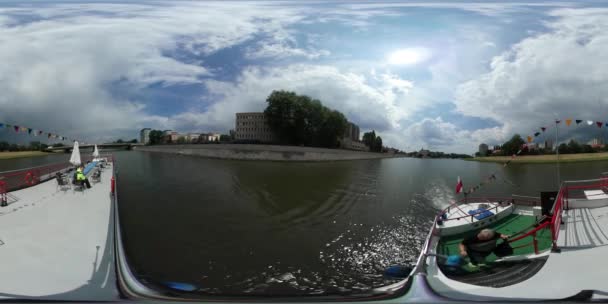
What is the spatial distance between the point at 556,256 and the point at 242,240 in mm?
2844

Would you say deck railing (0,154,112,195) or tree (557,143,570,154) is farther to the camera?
tree (557,143,570,154)

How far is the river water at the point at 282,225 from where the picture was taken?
2.00 meters

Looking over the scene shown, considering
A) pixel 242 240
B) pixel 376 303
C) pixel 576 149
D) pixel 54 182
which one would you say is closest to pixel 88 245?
pixel 242 240

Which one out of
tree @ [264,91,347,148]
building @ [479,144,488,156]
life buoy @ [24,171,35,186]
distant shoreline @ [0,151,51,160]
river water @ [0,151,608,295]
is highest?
tree @ [264,91,347,148]

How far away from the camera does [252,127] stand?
3264 mm

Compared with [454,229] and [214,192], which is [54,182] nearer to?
[214,192]

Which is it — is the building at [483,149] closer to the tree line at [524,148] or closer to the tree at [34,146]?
the tree line at [524,148]

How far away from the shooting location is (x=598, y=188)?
2688 millimetres

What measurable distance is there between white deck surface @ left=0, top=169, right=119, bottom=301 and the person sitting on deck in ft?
7.22

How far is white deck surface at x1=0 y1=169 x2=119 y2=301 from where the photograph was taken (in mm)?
1160

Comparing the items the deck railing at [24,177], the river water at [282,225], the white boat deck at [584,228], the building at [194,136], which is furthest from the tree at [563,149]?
the deck railing at [24,177]

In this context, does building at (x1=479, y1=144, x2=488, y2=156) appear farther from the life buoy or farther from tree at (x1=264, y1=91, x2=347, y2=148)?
the life buoy

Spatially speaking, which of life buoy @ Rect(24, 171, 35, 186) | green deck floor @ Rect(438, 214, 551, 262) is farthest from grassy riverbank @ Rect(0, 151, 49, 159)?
green deck floor @ Rect(438, 214, 551, 262)

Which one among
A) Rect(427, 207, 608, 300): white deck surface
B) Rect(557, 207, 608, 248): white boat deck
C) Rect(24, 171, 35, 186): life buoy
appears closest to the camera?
Rect(427, 207, 608, 300): white deck surface
